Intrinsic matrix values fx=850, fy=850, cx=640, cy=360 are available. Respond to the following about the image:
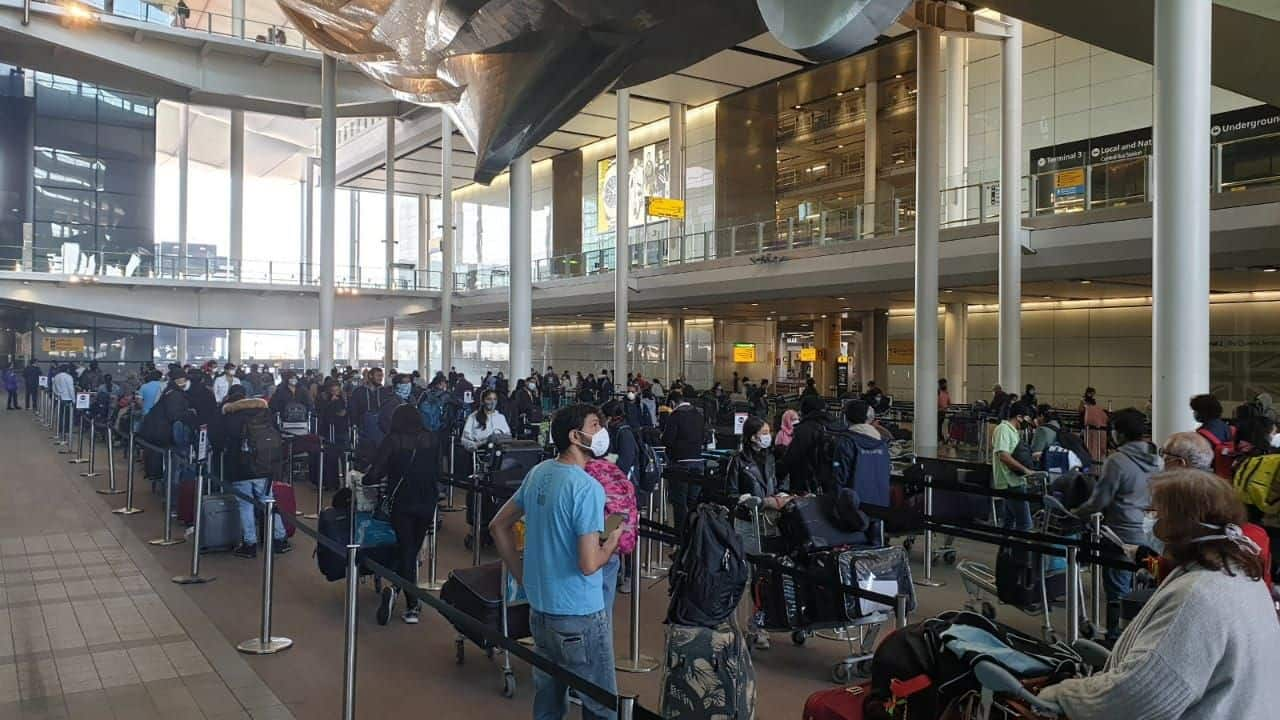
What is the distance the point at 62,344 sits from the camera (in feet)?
119

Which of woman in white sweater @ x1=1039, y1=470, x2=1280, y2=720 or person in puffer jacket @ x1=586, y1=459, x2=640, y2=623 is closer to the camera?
woman in white sweater @ x1=1039, y1=470, x2=1280, y2=720

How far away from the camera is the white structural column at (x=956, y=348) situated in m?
27.3

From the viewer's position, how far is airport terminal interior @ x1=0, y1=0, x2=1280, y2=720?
5.39 metres

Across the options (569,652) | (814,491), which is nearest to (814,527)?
(814,491)

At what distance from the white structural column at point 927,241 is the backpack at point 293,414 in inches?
477

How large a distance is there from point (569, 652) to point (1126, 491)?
167 inches

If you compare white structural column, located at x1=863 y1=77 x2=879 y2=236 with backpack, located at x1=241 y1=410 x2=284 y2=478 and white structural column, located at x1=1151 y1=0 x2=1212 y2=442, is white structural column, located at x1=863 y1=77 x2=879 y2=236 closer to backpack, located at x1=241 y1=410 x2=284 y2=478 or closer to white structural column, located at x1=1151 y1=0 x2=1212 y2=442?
white structural column, located at x1=1151 y1=0 x2=1212 y2=442

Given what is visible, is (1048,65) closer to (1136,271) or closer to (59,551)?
(1136,271)

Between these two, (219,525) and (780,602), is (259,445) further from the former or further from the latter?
(780,602)

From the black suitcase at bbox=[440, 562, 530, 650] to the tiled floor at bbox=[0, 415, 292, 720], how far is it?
1.18 meters

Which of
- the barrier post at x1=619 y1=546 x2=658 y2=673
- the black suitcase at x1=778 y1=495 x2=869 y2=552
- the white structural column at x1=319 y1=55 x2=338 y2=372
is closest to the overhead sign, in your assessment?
the white structural column at x1=319 y1=55 x2=338 y2=372

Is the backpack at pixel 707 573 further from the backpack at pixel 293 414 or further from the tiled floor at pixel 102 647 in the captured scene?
the backpack at pixel 293 414

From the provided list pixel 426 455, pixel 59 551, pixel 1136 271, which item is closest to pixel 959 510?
pixel 426 455

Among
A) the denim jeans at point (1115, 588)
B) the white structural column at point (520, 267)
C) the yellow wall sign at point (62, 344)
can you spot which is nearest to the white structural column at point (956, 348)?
the white structural column at point (520, 267)
